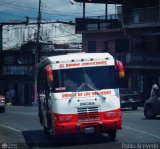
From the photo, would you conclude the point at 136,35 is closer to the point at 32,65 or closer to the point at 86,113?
the point at 32,65

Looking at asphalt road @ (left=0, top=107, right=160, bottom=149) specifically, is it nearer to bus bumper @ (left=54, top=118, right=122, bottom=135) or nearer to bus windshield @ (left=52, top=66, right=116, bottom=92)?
bus bumper @ (left=54, top=118, right=122, bottom=135)

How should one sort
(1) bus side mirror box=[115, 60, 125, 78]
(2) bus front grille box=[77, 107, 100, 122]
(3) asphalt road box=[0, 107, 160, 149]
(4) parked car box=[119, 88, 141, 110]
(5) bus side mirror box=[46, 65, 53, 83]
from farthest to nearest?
(4) parked car box=[119, 88, 141, 110] < (1) bus side mirror box=[115, 60, 125, 78] < (2) bus front grille box=[77, 107, 100, 122] < (5) bus side mirror box=[46, 65, 53, 83] < (3) asphalt road box=[0, 107, 160, 149]

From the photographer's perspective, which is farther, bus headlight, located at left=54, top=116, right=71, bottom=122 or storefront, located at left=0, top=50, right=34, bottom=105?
storefront, located at left=0, top=50, right=34, bottom=105

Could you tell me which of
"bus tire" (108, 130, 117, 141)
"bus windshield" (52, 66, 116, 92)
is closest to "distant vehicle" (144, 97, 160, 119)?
"bus tire" (108, 130, 117, 141)

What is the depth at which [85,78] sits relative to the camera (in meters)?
16.6

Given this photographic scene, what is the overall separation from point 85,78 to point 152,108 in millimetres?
9585

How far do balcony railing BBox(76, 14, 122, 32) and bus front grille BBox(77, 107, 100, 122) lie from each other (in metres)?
33.9

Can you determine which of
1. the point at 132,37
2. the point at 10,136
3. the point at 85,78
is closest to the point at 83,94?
the point at 85,78

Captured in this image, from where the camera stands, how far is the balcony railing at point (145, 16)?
43.7 metres

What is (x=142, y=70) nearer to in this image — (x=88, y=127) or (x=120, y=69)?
(x=120, y=69)

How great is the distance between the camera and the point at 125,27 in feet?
153

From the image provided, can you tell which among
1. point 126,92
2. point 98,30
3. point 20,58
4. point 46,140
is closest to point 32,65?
point 20,58

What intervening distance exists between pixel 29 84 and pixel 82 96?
154 feet

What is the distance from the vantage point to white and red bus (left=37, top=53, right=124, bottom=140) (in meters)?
16.2
